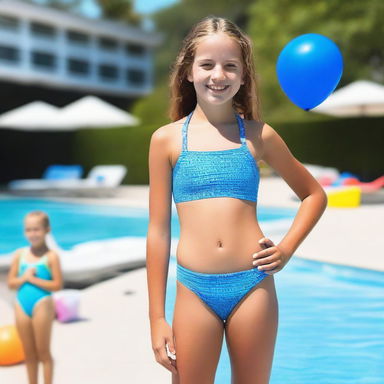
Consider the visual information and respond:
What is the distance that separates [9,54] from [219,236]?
48586 millimetres

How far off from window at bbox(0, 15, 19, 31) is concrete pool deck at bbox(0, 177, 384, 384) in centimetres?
4107

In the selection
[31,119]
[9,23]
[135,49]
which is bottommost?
Answer: [31,119]

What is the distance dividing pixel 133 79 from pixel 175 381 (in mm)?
55726

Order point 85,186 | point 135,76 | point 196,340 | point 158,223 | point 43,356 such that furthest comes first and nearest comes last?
point 135,76 < point 85,186 < point 43,356 < point 158,223 < point 196,340

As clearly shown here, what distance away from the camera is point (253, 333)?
210 centimetres

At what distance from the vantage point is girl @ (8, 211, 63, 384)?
354 centimetres

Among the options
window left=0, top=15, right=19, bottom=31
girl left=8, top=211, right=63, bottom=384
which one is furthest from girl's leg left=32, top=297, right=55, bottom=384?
window left=0, top=15, right=19, bottom=31

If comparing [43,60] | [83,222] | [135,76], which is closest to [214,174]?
[83,222]

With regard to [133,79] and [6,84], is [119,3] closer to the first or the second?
[133,79]

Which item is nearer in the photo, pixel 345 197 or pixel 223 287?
pixel 223 287

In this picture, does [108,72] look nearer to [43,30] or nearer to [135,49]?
[135,49]

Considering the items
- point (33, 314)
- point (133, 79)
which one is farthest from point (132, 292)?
point (133, 79)

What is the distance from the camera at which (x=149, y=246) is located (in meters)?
2.18

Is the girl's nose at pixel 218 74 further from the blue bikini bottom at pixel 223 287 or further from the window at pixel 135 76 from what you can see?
the window at pixel 135 76
